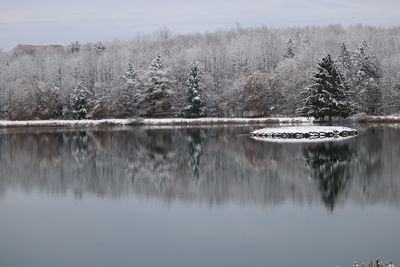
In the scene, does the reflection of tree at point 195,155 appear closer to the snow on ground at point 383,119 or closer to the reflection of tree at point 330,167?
the reflection of tree at point 330,167

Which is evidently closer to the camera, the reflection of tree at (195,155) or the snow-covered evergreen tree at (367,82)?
the reflection of tree at (195,155)

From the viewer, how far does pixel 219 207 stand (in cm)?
1623

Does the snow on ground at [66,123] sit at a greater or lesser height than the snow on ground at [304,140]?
lesser

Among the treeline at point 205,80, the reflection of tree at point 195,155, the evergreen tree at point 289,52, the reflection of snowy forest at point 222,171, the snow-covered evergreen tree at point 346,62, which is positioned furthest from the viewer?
the evergreen tree at point 289,52

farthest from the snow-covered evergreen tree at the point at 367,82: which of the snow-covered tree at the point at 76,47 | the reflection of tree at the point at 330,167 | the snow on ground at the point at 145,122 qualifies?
the snow-covered tree at the point at 76,47

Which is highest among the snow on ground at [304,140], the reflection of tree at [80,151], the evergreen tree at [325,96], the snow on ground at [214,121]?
the evergreen tree at [325,96]

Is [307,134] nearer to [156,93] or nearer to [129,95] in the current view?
[156,93]

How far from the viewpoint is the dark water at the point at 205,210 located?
38.5ft

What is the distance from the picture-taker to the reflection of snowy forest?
59.4ft

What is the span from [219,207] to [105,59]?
9264cm

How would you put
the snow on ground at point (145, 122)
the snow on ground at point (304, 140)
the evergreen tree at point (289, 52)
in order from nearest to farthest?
1. the snow on ground at point (304, 140)
2. the snow on ground at point (145, 122)
3. the evergreen tree at point (289, 52)

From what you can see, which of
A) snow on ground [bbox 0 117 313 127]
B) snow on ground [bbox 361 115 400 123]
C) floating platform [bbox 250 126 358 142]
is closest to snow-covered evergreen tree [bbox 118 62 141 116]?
snow on ground [bbox 0 117 313 127]

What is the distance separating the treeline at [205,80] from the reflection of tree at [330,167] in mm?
28755

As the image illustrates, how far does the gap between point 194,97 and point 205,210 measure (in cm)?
5753
